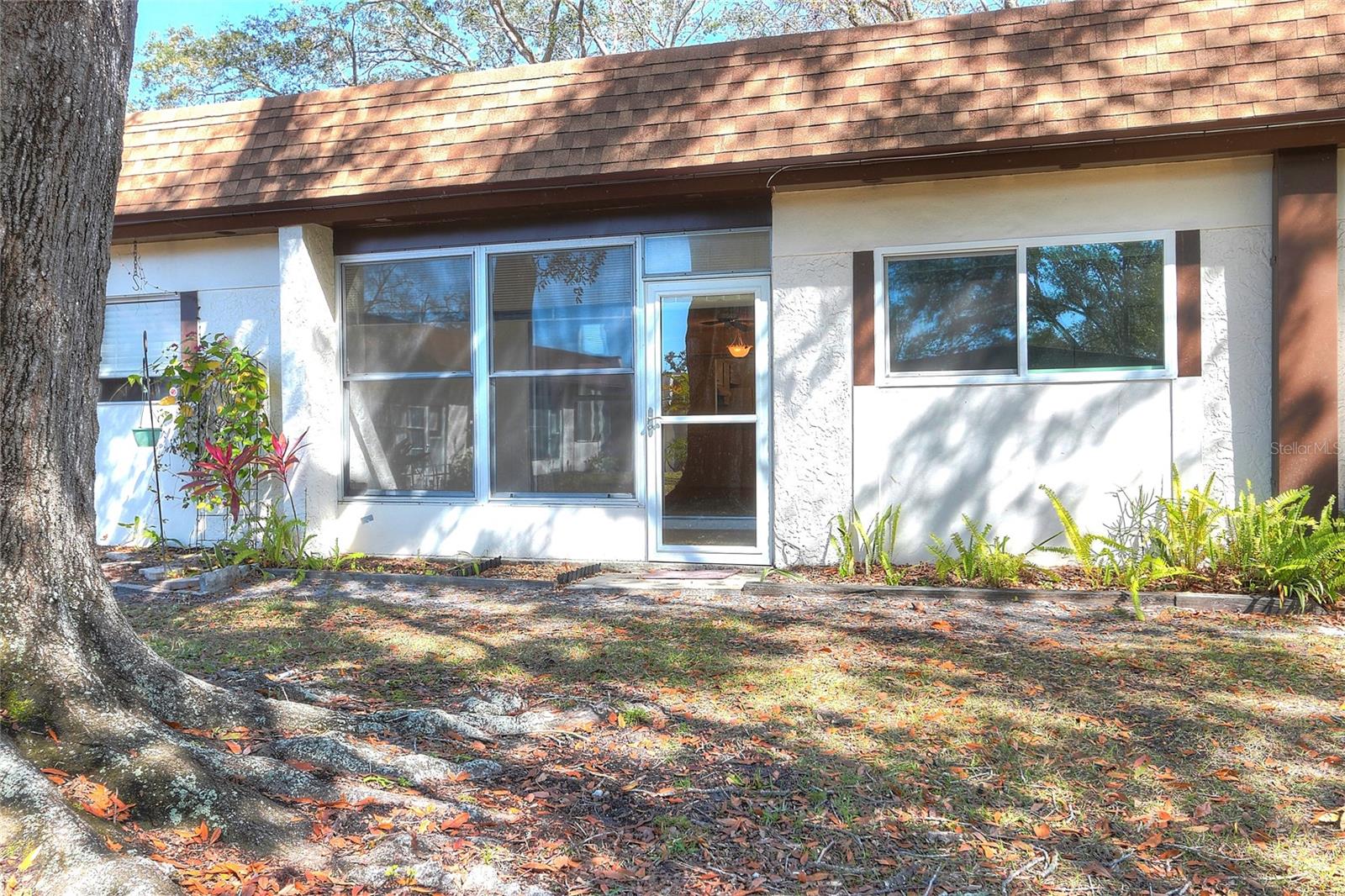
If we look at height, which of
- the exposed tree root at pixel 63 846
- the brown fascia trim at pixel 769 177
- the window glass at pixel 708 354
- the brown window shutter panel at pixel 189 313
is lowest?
the exposed tree root at pixel 63 846

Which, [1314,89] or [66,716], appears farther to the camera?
[1314,89]

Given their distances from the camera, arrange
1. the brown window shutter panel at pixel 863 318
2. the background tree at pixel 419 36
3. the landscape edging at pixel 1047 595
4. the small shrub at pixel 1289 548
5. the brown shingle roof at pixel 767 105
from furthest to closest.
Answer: the background tree at pixel 419 36 → the brown window shutter panel at pixel 863 318 → the brown shingle roof at pixel 767 105 → the landscape edging at pixel 1047 595 → the small shrub at pixel 1289 548

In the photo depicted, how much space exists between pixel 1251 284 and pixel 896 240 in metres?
2.33

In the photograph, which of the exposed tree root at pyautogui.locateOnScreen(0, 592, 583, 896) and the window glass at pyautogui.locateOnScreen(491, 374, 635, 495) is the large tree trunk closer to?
the exposed tree root at pyautogui.locateOnScreen(0, 592, 583, 896)

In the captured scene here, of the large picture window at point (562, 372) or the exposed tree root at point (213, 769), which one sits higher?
the large picture window at point (562, 372)

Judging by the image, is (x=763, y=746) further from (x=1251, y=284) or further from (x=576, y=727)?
(x=1251, y=284)

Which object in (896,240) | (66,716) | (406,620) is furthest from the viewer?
(896,240)

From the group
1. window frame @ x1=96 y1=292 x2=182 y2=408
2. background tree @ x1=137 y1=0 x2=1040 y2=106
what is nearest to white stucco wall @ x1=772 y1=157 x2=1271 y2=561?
window frame @ x1=96 y1=292 x2=182 y2=408

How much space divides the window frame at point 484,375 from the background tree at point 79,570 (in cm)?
475

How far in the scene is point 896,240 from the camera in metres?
7.28

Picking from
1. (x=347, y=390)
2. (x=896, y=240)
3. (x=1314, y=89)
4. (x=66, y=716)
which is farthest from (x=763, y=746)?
(x=347, y=390)

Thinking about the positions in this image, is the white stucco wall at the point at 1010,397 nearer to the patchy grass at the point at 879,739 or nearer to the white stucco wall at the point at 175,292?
the patchy grass at the point at 879,739

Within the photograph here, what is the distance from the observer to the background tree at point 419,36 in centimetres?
2139

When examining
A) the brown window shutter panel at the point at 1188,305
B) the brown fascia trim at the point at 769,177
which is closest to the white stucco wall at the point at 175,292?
the brown fascia trim at the point at 769,177
